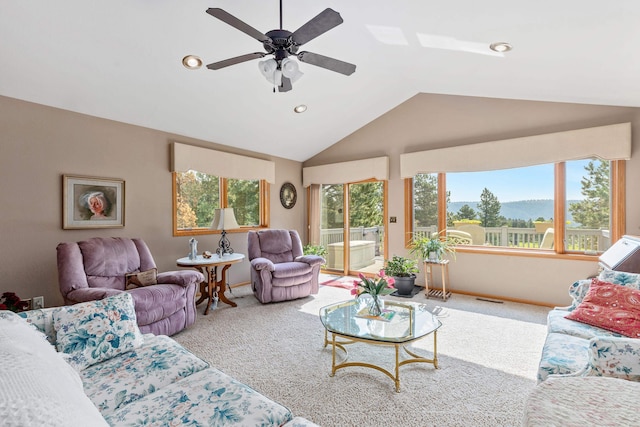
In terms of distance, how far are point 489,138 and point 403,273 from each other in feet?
7.56

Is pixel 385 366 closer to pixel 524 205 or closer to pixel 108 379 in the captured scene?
pixel 108 379

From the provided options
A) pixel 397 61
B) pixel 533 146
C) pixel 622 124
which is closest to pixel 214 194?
pixel 397 61

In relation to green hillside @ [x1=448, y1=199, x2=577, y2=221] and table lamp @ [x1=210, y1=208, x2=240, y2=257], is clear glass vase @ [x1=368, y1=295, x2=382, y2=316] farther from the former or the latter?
green hillside @ [x1=448, y1=199, x2=577, y2=221]

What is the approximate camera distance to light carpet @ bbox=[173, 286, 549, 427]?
1991 mm

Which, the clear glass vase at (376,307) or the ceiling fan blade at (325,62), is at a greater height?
the ceiling fan blade at (325,62)

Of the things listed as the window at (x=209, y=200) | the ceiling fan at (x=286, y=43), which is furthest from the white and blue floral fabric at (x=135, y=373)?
the window at (x=209, y=200)

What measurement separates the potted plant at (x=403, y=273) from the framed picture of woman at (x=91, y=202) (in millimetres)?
3724

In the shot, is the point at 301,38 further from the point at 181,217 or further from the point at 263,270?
the point at 181,217

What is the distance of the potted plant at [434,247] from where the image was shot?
4.61 m

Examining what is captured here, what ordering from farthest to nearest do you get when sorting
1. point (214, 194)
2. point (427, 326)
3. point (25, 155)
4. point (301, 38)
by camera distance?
point (214, 194) → point (25, 155) → point (427, 326) → point (301, 38)

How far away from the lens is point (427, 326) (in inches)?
96.8

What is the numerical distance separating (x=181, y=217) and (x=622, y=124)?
5603 mm

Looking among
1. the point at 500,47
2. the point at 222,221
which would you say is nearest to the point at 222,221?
the point at 222,221

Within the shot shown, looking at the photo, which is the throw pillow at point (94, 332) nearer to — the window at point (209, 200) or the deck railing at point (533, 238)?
the window at point (209, 200)
